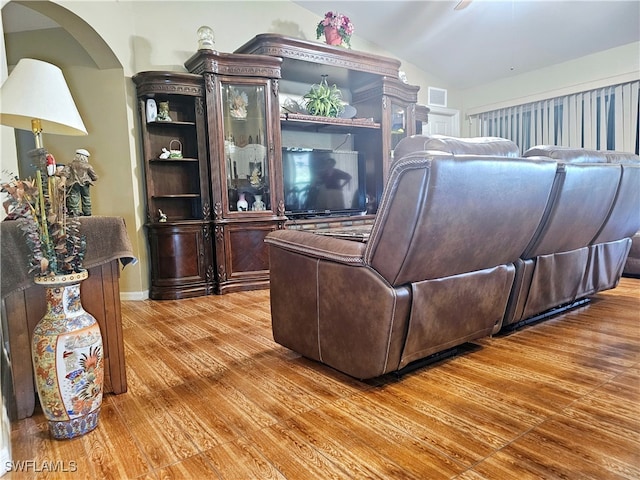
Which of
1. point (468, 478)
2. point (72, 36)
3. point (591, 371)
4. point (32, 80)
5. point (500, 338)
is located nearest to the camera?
point (468, 478)

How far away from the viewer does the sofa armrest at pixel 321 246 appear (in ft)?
5.65

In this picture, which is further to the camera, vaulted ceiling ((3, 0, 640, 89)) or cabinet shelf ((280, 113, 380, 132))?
vaulted ceiling ((3, 0, 640, 89))

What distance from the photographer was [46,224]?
1.41m

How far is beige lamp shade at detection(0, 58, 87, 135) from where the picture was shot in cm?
142

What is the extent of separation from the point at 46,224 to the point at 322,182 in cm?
351

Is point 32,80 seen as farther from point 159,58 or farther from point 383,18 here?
point 383,18

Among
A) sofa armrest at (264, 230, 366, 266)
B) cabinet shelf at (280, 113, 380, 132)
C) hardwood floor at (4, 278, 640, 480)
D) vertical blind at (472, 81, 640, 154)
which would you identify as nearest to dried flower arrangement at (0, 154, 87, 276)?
hardwood floor at (4, 278, 640, 480)

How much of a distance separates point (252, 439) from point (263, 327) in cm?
136

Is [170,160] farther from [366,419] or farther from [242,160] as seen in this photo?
[366,419]

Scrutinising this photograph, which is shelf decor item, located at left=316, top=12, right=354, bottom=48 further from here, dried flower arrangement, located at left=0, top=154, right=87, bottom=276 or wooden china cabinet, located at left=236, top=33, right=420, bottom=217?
dried flower arrangement, located at left=0, top=154, right=87, bottom=276

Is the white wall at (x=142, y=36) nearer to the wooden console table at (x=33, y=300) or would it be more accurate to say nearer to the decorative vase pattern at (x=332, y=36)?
the decorative vase pattern at (x=332, y=36)

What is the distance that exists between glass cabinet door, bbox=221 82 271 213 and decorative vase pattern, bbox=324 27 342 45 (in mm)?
1077

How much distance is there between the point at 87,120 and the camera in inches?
146

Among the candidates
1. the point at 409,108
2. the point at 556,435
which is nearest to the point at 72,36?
the point at 409,108
